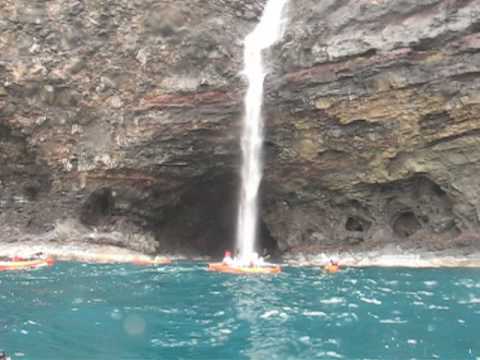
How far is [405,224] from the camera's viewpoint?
143ft

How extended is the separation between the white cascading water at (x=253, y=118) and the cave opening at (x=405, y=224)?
10.9 m

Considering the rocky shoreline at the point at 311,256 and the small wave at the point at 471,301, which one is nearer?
the small wave at the point at 471,301

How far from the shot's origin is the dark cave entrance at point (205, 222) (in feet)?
160

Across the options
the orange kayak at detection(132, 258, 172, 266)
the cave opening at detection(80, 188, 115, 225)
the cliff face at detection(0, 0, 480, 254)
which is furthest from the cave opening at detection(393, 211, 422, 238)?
the cave opening at detection(80, 188, 115, 225)

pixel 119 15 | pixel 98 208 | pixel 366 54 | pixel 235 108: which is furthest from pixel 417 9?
pixel 98 208

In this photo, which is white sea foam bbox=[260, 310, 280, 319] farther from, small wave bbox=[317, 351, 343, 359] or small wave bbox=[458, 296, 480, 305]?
small wave bbox=[458, 296, 480, 305]

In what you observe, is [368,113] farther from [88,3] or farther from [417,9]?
[88,3]

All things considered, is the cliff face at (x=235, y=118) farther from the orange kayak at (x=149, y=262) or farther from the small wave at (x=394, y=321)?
the small wave at (x=394, y=321)

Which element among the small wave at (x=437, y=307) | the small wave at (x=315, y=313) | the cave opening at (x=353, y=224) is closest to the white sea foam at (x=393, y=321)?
the small wave at (x=315, y=313)

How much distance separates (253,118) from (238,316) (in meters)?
23.2

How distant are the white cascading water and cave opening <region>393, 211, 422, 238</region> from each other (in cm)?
1094

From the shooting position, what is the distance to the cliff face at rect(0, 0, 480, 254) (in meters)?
38.1

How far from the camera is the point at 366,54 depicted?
38344 mm

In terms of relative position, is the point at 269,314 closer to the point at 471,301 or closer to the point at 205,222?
the point at 471,301
